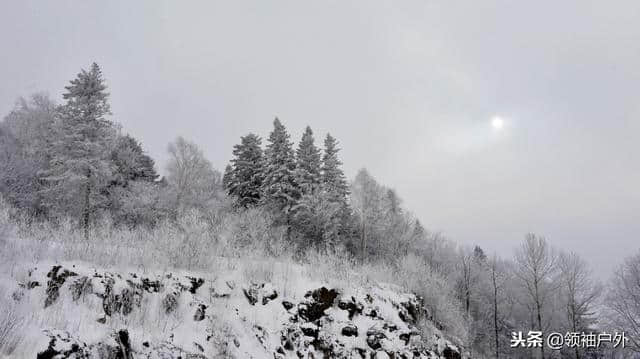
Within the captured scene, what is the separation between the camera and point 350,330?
39.5ft

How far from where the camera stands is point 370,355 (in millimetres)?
11781

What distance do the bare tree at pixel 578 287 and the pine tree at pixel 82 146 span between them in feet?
147

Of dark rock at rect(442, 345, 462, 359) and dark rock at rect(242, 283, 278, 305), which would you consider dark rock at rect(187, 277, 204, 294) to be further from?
dark rock at rect(442, 345, 462, 359)

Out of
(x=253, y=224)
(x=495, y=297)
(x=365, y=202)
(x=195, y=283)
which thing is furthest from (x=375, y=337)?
(x=495, y=297)

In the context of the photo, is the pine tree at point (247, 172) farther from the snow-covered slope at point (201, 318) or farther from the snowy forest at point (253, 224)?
the snow-covered slope at point (201, 318)

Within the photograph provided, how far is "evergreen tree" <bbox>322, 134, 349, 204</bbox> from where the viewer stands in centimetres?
3922

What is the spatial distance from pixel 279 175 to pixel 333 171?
7728 mm

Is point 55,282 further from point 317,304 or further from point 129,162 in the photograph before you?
point 129,162

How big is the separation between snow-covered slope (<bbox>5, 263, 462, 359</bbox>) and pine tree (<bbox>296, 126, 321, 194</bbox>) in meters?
21.6

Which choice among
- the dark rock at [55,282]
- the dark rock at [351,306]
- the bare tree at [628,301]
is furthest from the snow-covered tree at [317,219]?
the dark rock at [55,282]

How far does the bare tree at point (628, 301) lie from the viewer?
29344 mm

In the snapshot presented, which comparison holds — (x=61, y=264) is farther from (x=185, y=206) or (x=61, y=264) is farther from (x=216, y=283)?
(x=185, y=206)

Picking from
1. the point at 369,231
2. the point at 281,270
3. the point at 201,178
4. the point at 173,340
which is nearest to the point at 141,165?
the point at 201,178

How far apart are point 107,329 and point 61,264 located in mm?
2227
